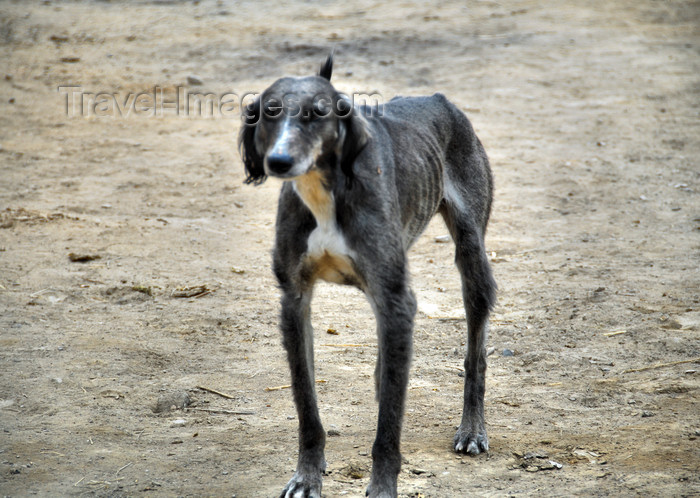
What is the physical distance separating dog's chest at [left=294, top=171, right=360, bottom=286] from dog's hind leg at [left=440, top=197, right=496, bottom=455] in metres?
1.12

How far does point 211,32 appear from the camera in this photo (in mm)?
14312

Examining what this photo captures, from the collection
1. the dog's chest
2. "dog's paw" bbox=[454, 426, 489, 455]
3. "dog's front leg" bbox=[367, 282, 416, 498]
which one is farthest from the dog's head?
"dog's paw" bbox=[454, 426, 489, 455]

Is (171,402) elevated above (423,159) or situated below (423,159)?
below

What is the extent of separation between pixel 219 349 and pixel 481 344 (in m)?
1.98

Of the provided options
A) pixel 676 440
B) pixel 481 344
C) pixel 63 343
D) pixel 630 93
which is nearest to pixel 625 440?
pixel 676 440

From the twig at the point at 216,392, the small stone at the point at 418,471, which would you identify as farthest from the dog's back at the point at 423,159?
the twig at the point at 216,392

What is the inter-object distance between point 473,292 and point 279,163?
189 centimetres

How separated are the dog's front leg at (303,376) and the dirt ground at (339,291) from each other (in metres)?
0.22

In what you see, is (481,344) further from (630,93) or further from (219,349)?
(630,93)

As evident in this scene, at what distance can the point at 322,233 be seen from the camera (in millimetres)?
3766

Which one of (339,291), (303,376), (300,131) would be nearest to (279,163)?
(300,131)

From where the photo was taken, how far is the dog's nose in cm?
328

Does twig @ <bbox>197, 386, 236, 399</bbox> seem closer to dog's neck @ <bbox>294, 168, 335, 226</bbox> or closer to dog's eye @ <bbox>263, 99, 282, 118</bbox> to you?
dog's neck @ <bbox>294, 168, 335, 226</bbox>

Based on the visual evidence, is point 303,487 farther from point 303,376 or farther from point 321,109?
point 321,109
